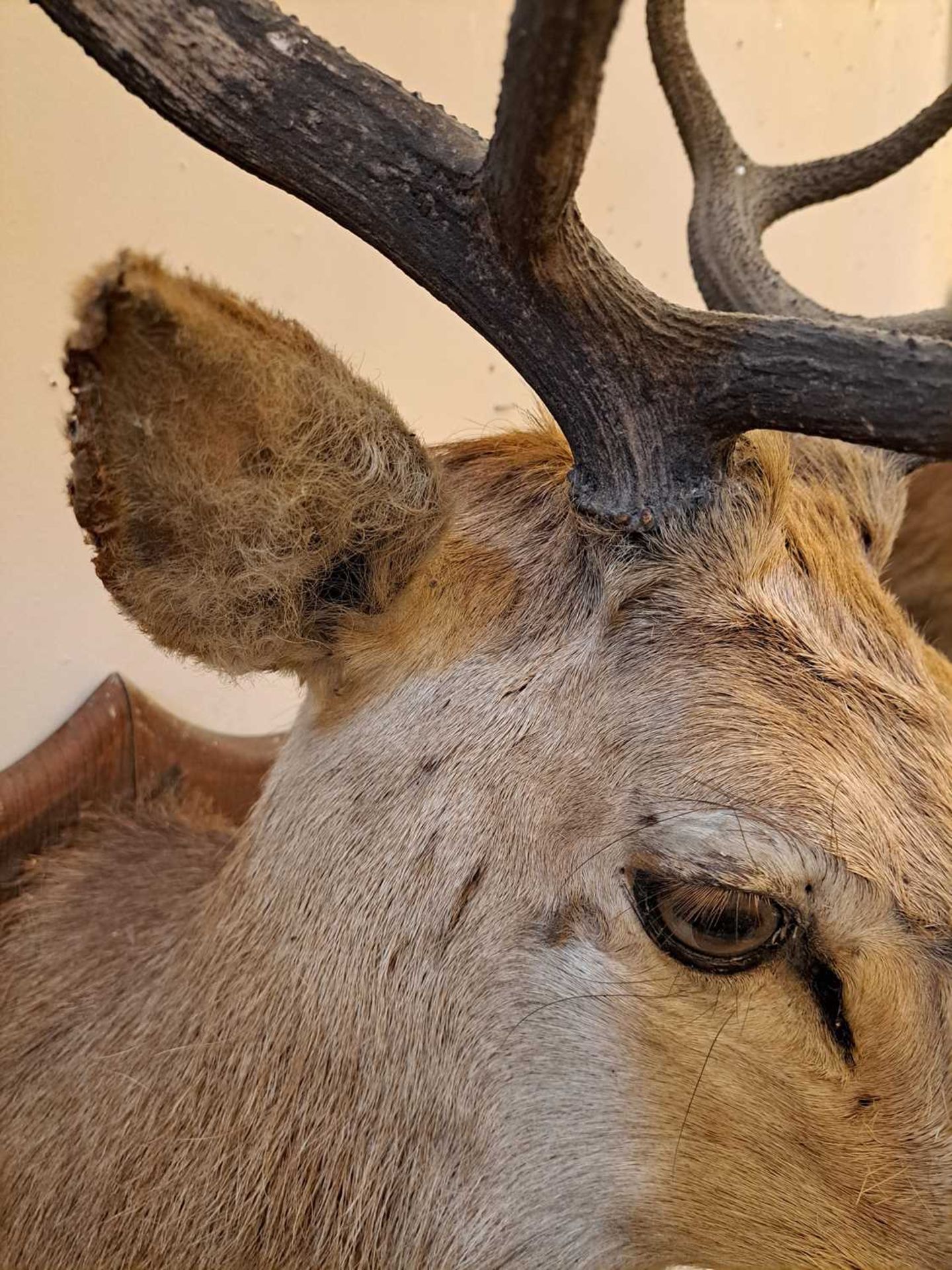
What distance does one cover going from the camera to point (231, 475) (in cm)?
70

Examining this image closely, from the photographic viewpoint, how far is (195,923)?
0.95 m

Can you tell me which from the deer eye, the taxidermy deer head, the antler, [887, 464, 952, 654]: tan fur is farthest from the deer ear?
[887, 464, 952, 654]: tan fur

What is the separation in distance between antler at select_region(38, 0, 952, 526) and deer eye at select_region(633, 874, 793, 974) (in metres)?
0.30

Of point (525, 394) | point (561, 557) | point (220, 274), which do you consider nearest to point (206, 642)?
point (561, 557)

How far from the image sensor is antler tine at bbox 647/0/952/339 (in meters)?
1.18

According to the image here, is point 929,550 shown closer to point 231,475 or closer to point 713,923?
point 713,923

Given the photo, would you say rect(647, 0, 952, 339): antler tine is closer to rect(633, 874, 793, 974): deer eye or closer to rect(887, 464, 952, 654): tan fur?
rect(887, 464, 952, 654): tan fur

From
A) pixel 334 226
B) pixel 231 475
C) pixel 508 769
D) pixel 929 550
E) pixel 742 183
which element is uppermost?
pixel 334 226

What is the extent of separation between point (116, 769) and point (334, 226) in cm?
92

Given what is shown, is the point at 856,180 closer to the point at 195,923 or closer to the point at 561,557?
the point at 561,557

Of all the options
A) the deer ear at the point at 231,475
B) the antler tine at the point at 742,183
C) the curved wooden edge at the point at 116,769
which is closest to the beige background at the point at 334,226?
the curved wooden edge at the point at 116,769

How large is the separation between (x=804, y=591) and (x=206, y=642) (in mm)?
457

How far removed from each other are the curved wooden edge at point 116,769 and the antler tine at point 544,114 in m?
0.92

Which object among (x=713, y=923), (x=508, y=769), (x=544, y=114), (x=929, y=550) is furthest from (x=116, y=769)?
(x=929, y=550)
